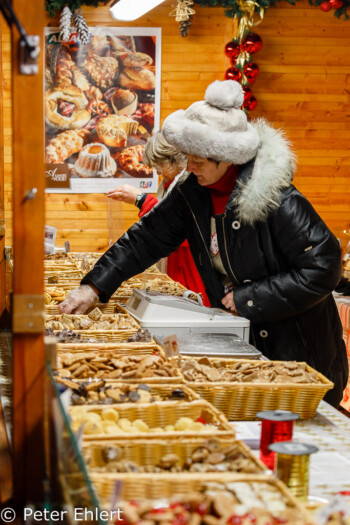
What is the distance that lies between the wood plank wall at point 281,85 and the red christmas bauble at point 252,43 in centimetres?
44

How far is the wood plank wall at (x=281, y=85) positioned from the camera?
21.6 feet

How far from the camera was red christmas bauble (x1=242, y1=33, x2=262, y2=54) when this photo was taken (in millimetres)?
6094

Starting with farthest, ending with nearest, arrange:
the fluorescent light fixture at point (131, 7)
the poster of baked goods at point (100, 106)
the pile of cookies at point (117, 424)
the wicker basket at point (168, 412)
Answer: the poster of baked goods at point (100, 106)
the fluorescent light fixture at point (131, 7)
the wicker basket at point (168, 412)
the pile of cookies at point (117, 424)

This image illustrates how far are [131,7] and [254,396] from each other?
2.86 meters

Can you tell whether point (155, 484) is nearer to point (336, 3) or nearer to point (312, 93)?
point (336, 3)

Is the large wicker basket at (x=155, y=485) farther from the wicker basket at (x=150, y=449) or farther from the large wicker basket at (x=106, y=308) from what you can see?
the large wicker basket at (x=106, y=308)

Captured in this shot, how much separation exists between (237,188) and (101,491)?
69.8 inches

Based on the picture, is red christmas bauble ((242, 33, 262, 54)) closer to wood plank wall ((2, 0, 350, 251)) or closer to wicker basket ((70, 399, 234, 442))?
wood plank wall ((2, 0, 350, 251))

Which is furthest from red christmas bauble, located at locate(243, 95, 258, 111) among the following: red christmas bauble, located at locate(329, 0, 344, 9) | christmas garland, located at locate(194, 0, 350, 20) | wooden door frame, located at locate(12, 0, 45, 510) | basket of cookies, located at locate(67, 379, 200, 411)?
wooden door frame, located at locate(12, 0, 45, 510)

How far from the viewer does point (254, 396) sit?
1957mm

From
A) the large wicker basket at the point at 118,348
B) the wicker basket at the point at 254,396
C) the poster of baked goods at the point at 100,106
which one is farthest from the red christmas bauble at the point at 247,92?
the wicker basket at the point at 254,396

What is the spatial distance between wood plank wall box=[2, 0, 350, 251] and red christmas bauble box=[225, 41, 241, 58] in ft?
1.30

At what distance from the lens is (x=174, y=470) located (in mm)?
1397

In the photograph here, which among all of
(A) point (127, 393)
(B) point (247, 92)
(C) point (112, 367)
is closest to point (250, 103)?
(B) point (247, 92)
